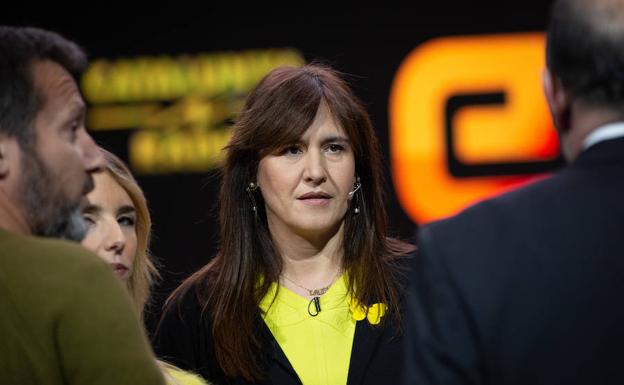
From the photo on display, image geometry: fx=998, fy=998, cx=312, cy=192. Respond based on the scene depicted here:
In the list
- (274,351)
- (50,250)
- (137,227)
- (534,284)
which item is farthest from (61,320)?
(274,351)

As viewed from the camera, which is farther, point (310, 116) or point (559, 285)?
point (310, 116)

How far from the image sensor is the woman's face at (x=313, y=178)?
2969 mm

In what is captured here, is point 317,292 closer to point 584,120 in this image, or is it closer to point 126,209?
point 126,209

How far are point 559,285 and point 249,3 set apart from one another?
3.62 meters

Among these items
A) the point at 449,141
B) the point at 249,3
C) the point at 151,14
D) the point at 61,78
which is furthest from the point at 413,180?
the point at 61,78

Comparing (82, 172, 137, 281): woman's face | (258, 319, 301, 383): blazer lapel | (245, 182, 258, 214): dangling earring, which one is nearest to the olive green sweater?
(82, 172, 137, 281): woman's face

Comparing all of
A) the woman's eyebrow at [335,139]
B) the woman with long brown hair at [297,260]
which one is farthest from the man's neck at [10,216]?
the woman's eyebrow at [335,139]

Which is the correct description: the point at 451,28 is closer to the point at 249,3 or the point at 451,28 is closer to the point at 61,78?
the point at 249,3

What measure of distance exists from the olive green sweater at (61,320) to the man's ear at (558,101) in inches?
29.8

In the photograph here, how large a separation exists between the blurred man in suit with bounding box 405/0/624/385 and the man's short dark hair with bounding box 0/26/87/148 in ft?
2.28

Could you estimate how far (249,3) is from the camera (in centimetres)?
A: 486

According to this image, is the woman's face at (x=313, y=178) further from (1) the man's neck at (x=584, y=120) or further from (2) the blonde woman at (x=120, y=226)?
(1) the man's neck at (x=584, y=120)

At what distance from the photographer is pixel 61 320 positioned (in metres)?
1.57

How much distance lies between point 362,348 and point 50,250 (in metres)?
1.45
